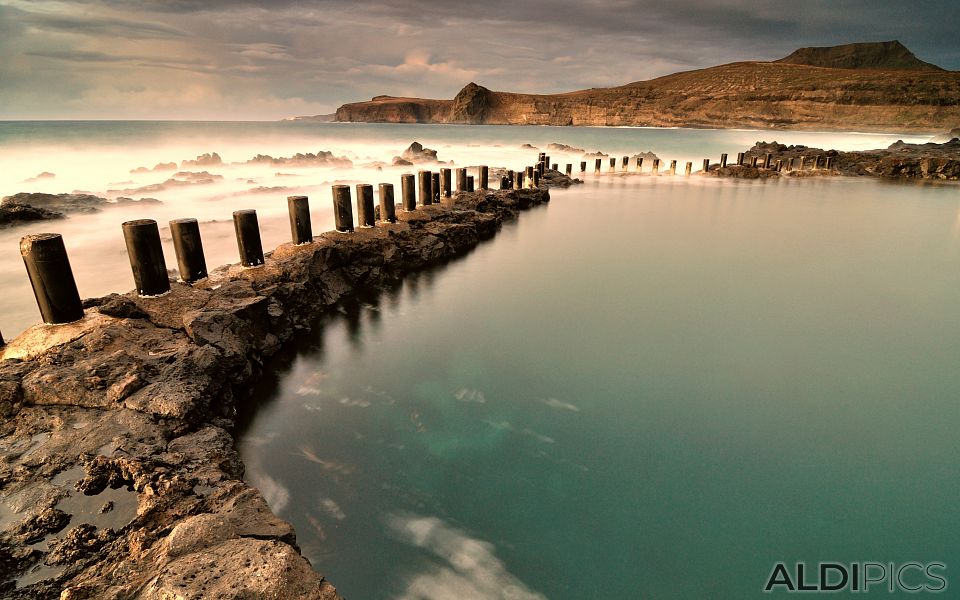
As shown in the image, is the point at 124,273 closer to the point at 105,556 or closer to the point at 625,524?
the point at 105,556

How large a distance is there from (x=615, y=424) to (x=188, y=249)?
193 inches

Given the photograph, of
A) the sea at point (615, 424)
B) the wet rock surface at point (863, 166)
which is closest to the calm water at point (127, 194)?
the sea at point (615, 424)

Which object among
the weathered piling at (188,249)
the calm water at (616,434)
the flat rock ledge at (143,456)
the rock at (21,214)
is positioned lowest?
the calm water at (616,434)

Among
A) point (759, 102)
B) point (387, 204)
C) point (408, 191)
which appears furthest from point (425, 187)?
point (759, 102)

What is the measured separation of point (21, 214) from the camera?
30.4 feet

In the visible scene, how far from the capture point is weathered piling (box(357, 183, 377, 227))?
306 inches

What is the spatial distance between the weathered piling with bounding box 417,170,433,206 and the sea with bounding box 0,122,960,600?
1956 mm

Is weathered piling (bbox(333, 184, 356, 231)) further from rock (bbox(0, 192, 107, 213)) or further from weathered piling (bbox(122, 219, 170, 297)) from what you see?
rock (bbox(0, 192, 107, 213))

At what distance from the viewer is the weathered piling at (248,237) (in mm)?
5660

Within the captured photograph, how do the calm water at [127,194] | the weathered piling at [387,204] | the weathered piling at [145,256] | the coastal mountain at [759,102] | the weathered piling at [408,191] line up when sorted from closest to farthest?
the weathered piling at [145,256]
the calm water at [127,194]
the weathered piling at [387,204]
the weathered piling at [408,191]
the coastal mountain at [759,102]

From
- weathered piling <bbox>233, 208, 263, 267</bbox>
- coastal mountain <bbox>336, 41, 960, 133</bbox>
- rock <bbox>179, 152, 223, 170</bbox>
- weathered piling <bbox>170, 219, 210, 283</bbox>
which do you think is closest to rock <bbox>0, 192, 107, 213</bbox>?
weathered piling <bbox>233, 208, 263, 267</bbox>

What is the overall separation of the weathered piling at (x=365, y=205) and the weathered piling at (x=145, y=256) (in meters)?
3.62

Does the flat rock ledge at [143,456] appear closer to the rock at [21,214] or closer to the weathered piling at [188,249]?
the weathered piling at [188,249]

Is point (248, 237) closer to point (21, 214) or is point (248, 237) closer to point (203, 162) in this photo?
point (21, 214)
